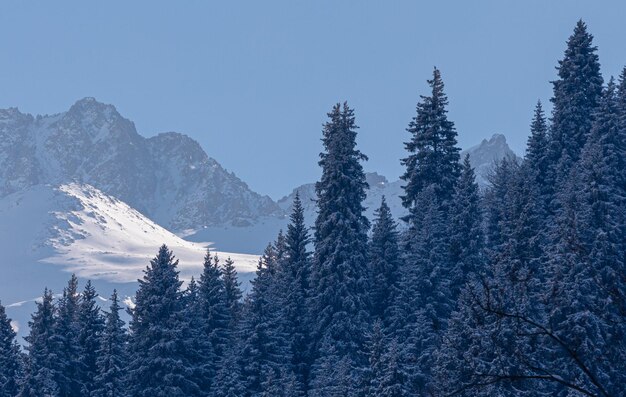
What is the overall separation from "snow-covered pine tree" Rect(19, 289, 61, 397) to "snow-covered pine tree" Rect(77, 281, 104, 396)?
1.43 meters

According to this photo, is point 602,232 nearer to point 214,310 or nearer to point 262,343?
point 262,343

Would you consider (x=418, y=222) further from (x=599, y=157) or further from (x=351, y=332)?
(x=599, y=157)

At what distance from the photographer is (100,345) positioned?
49.8 metres

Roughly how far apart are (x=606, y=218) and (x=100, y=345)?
26204 millimetres

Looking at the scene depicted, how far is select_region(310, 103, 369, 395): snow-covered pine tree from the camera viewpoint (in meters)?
48.2

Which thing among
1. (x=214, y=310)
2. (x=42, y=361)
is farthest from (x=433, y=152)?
(x=42, y=361)

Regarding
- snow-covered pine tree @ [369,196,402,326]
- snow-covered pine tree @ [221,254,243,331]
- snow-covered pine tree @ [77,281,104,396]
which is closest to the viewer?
snow-covered pine tree @ [77,281,104,396]

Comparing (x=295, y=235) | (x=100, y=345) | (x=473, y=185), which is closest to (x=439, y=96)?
(x=473, y=185)

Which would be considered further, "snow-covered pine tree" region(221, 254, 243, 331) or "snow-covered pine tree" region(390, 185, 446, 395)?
"snow-covered pine tree" region(221, 254, 243, 331)

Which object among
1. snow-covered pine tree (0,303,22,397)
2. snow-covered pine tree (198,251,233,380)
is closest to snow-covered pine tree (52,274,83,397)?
snow-covered pine tree (0,303,22,397)

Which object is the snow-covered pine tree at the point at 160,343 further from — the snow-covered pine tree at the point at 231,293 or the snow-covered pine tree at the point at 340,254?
the snow-covered pine tree at the point at 340,254

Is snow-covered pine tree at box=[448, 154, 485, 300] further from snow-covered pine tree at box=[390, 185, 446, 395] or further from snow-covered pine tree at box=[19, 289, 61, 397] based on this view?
snow-covered pine tree at box=[19, 289, 61, 397]

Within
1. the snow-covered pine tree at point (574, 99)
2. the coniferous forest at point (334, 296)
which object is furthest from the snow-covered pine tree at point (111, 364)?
the snow-covered pine tree at point (574, 99)

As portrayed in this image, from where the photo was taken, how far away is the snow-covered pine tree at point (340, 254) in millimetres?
48219
